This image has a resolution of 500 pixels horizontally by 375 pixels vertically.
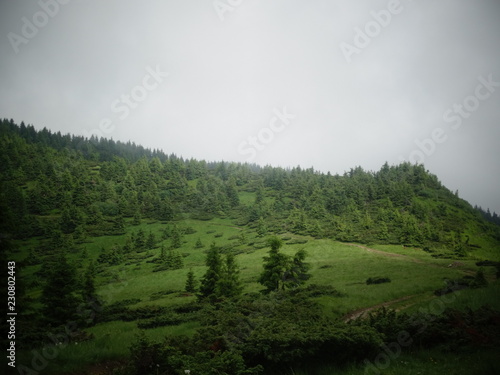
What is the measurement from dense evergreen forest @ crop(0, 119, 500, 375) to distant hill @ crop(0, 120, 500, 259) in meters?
0.65

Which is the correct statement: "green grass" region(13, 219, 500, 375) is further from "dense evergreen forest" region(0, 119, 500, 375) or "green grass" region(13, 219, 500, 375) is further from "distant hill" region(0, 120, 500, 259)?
"distant hill" region(0, 120, 500, 259)

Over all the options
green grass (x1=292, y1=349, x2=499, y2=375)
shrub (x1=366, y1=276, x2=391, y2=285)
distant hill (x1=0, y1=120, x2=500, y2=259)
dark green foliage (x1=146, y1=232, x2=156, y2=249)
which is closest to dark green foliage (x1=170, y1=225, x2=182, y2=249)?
dark green foliage (x1=146, y1=232, x2=156, y2=249)

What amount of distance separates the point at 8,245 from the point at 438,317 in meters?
22.4

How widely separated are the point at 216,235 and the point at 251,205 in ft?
135

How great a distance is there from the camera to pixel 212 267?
2739 centimetres

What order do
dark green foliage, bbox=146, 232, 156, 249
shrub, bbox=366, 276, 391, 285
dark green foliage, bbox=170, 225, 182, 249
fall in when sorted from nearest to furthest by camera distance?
shrub, bbox=366, 276, 391, 285
dark green foliage, bbox=170, 225, 182, 249
dark green foliage, bbox=146, 232, 156, 249

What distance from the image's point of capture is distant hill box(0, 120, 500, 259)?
78.5 metres

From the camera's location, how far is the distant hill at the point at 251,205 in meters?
78.5

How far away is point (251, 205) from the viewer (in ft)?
439

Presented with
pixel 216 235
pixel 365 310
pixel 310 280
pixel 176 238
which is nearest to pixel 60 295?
pixel 365 310

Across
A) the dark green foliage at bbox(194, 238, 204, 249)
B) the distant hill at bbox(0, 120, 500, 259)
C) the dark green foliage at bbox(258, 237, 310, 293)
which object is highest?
the distant hill at bbox(0, 120, 500, 259)

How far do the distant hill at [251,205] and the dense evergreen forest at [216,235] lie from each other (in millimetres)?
654

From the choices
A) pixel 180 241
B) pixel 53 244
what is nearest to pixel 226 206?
pixel 180 241

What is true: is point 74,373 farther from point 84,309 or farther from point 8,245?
point 84,309
